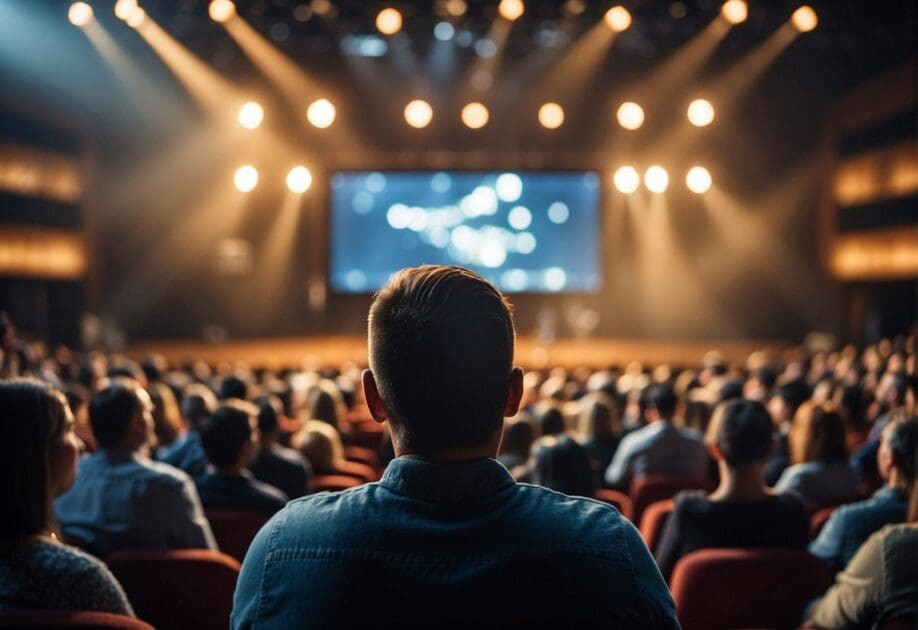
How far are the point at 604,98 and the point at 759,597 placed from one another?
14.1 metres

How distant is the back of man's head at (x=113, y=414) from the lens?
10.6ft

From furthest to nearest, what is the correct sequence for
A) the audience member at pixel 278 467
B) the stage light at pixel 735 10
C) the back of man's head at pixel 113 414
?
the stage light at pixel 735 10, the audience member at pixel 278 467, the back of man's head at pixel 113 414

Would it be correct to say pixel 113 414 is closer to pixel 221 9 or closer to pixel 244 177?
pixel 221 9

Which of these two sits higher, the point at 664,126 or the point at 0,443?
the point at 664,126

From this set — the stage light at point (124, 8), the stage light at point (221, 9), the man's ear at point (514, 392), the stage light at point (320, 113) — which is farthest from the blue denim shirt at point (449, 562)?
the stage light at point (320, 113)

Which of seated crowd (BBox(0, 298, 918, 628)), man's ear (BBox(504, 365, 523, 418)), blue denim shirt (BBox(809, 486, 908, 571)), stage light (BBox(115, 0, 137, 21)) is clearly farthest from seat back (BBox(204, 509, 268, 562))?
stage light (BBox(115, 0, 137, 21))

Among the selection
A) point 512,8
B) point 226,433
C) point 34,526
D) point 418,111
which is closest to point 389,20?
point 512,8

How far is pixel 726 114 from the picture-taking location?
646 inches

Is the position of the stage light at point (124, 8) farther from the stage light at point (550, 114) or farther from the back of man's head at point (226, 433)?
the back of man's head at point (226, 433)

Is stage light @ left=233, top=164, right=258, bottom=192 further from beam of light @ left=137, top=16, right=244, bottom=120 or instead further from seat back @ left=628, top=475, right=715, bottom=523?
seat back @ left=628, top=475, right=715, bottom=523

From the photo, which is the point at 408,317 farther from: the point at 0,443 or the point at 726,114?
the point at 726,114

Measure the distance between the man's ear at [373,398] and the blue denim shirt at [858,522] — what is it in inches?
88.9

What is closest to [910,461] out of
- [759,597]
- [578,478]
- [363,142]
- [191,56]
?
[759,597]

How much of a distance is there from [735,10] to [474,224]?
8007 millimetres
